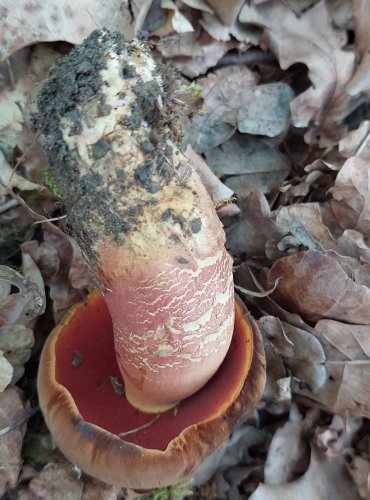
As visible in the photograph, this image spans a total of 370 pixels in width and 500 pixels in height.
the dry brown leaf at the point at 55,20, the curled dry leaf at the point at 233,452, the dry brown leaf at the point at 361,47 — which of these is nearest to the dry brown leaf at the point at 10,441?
the curled dry leaf at the point at 233,452

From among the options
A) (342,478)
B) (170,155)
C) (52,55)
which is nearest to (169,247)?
(170,155)

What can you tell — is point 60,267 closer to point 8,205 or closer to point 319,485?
point 8,205

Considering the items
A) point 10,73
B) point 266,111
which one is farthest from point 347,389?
point 10,73

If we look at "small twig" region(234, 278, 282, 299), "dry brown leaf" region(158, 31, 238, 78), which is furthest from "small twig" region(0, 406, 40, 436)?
"dry brown leaf" region(158, 31, 238, 78)

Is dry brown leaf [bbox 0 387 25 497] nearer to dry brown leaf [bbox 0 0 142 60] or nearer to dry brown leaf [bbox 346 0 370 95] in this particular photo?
dry brown leaf [bbox 0 0 142 60]

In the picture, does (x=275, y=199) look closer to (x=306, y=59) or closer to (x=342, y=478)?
(x=306, y=59)

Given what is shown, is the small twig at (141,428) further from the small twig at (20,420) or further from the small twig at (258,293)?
the small twig at (258,293)
